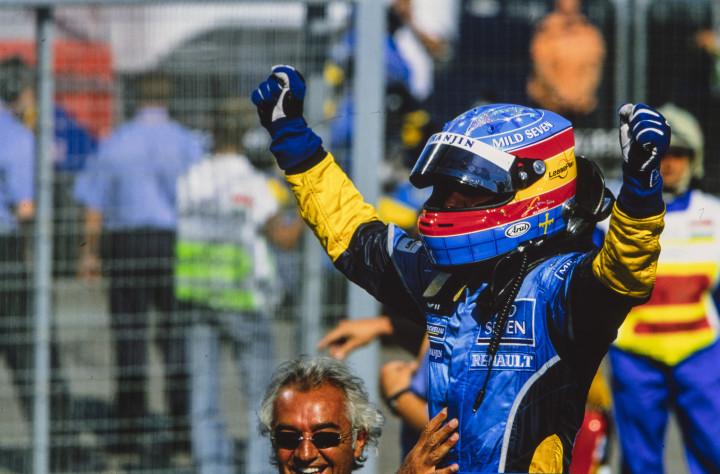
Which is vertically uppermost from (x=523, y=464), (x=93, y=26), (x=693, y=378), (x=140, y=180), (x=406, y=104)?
(x=93, y=26)

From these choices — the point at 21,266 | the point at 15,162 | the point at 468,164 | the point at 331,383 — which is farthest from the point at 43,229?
the point at 468,164

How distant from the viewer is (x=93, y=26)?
4742 mm

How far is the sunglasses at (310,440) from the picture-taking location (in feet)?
8.43

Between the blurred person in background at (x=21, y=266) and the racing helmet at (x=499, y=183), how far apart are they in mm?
2801

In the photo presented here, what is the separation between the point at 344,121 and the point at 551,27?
1193mm

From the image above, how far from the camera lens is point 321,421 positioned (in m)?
2.59

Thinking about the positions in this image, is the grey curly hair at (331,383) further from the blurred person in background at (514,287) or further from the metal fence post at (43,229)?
the metal fence post at (43,229)

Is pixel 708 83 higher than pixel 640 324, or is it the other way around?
pixel 708 83

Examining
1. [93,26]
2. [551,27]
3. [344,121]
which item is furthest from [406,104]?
[93,26]

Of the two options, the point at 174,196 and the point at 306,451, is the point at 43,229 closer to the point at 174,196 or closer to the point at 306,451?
the point at 174,196

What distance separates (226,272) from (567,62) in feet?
6.53

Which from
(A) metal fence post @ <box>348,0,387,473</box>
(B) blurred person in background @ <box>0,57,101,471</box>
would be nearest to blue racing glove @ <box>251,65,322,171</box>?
(A) metal fence post @ <box>348,0,387,473</box>

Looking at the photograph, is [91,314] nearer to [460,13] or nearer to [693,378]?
[460,13]

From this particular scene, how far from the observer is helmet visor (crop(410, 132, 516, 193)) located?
248 cm
